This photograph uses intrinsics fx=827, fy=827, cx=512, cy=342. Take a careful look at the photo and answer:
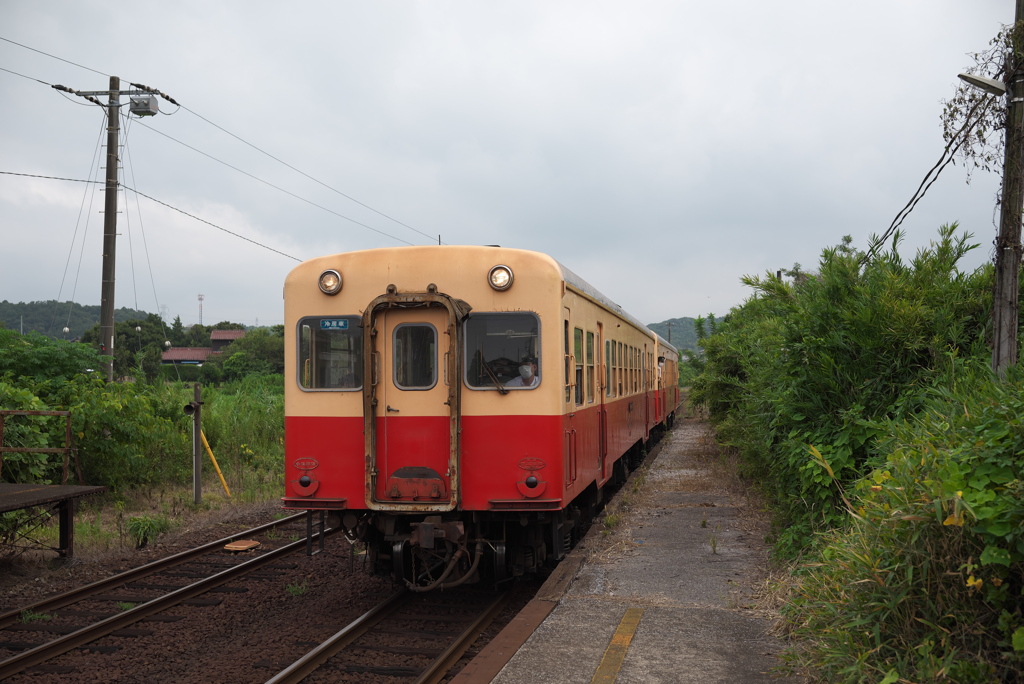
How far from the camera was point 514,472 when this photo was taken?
6.82 metres

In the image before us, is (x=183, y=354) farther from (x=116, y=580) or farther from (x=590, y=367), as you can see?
(x=590, y=367)

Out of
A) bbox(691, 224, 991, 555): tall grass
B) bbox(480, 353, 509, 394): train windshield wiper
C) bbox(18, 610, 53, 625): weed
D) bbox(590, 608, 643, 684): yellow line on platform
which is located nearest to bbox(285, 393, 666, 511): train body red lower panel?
bbox(480, 353, 509, 394): train windshield wiper

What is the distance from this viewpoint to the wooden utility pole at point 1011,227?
573 centimetres

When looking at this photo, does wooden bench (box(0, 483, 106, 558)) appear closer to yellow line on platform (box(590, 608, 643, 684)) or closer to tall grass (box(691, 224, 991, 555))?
yellow line on platform (box(590, 608, 643, 684))

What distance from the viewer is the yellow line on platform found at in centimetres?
480

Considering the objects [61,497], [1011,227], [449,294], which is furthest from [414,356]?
[1011,227]

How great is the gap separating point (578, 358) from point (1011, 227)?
12.4 feet

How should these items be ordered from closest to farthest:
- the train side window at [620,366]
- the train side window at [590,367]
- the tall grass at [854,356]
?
the tall grass at [854,356]
the train side window at [590,367]
the train side window at [620,366]

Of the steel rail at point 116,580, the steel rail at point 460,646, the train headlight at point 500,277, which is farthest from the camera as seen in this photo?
the steel rail at point 116,580

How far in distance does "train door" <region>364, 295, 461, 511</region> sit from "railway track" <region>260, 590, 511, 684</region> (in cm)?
99

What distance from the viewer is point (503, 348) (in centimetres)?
697

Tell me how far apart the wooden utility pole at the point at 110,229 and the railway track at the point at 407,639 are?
9.72m

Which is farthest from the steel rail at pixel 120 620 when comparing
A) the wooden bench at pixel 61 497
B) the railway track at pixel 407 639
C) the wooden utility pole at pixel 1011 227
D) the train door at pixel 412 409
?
the wooden utility pole at pixel 1011 227

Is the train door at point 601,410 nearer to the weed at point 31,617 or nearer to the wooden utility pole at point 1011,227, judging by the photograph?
the wooden utility pole at point 1011,227
